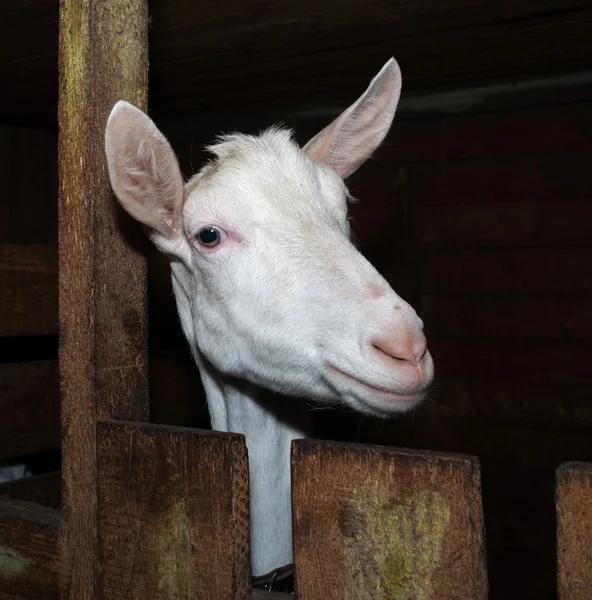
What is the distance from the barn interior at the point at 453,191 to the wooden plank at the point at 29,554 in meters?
1.29

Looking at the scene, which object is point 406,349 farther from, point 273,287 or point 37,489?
point 37,489

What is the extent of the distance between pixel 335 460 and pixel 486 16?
2649 millimetres

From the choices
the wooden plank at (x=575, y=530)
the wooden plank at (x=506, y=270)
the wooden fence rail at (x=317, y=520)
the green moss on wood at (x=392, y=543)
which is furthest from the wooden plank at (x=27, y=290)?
the wooden plank at (x=506, y=270)

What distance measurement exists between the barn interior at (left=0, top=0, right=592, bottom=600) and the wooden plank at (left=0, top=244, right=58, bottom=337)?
0.11 metres

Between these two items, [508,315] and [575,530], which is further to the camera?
[508,315]

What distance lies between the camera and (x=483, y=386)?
5109 millimetres

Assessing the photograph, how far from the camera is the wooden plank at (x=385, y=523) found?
1.33 m

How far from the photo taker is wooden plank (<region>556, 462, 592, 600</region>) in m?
1.22

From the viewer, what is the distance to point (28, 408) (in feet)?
10.5

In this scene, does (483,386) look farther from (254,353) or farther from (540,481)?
(254,353)

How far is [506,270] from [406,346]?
3500 millimetres

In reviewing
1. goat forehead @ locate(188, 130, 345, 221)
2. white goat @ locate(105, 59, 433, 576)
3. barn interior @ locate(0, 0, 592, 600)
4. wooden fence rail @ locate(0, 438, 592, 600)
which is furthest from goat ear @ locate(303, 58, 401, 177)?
wooden fence rail @ locate(0, 438, 592, 600)

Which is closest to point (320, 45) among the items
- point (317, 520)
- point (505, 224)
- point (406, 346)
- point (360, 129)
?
point (360, 129)

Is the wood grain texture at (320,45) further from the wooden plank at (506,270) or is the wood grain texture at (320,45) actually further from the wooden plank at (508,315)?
the wooden plank at (508,315)
